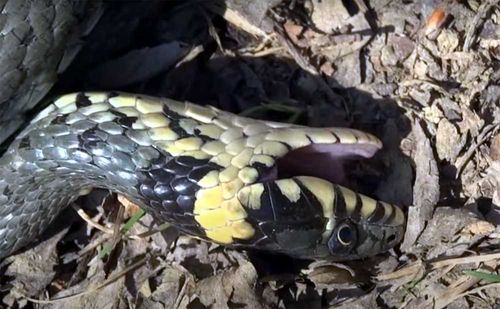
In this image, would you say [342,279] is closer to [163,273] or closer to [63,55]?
[163,273]

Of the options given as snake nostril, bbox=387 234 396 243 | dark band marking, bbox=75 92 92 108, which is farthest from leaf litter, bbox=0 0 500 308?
dark band marking, bbox=75 92 92 108

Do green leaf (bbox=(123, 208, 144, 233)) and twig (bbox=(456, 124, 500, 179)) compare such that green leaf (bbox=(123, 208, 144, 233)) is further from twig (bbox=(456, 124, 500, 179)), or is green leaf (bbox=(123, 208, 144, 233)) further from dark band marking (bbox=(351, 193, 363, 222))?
twig (bbox=(456, 124, 500, 179))

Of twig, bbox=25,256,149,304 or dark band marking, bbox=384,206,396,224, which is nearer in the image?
dark band marking, bbox=384,206,396,224

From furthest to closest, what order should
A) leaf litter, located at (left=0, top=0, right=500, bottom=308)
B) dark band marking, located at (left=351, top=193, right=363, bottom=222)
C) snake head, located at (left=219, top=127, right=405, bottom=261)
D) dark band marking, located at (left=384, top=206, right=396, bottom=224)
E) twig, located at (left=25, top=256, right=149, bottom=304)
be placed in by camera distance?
twig, located at (left=25, top=256, right=149, bottom=304)
leaf litter, located at (left=0, top=0, right=500, bottom=308)
dark band marking, located at (left=384, top=206, right=396, bottom=224)
dark band marking, located at (left=351, top=193, right=363, bottom=222)
snake head, located at (left=219, top=127, right=405, bottom=261)

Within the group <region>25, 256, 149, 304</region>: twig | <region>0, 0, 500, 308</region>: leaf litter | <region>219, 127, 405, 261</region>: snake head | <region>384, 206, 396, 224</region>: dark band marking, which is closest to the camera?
<region>219, 127, 405, 261</region>: snake head

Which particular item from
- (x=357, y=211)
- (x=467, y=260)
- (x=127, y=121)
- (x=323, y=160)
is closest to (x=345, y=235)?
(x=357, y=211)

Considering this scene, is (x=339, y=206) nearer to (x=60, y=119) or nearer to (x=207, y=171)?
(x=207, y=171)

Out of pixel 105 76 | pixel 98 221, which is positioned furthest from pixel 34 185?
pixel 105 76
